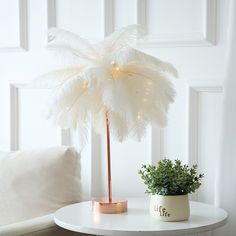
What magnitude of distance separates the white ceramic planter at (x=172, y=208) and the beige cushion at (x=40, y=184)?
1.35 feet

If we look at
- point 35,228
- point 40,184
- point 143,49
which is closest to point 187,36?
point 143,49

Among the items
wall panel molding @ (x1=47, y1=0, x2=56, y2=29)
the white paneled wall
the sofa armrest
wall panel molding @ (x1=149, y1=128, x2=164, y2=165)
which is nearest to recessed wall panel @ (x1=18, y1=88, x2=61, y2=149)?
the white paneled wall

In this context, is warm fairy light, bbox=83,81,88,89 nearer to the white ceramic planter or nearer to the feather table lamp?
the feather table lamp

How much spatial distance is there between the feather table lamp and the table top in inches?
2.4

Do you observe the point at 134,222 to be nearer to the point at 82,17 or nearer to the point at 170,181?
the point at 170,181

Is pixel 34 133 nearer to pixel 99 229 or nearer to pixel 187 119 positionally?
pixel 187 119

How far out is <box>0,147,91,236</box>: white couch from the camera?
179 cm

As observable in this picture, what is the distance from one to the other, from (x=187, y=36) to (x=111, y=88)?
52 cm

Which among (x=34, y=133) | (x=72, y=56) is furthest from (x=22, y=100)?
(x=72, y=56)

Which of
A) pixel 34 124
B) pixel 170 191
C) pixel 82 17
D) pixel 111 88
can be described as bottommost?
pixel 170 191

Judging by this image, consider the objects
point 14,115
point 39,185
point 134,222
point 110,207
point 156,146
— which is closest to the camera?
point 134,222

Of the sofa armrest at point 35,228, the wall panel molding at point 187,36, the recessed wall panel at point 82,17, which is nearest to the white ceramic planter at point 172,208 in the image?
the sofa armrest at point 35,228

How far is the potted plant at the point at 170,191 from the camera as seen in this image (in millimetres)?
1494

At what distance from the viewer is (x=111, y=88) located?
1.49 m
